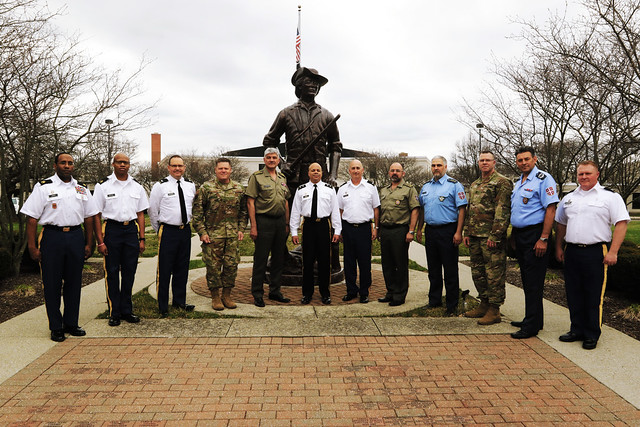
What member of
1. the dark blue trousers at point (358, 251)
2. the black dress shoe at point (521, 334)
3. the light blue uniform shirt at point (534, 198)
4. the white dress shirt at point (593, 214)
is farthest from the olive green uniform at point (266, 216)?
the white dress shirt at point (593, 214)

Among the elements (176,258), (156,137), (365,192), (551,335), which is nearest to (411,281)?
(365,192)

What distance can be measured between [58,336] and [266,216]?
2700 millimetres

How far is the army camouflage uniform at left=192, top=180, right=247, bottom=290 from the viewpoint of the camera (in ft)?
18.7

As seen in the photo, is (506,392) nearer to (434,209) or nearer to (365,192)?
(434,209)

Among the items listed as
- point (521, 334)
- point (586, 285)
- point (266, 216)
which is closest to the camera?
A: point (586, 285)

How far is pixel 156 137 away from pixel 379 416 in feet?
214

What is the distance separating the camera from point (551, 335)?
15.9 feet

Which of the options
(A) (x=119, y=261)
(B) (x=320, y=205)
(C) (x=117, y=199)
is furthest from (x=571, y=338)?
(C) (x=117, y=199)

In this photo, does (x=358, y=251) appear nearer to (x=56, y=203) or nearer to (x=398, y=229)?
(x=398, y=229)

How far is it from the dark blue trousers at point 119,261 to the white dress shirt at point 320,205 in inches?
80.5

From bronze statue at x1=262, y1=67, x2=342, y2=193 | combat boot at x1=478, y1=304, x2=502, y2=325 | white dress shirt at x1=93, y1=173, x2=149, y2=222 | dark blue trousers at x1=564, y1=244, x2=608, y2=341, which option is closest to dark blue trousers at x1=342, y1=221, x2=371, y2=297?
bronze statue at x1=262, y1=67, x2=342, y2=193

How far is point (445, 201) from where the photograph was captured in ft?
18.6

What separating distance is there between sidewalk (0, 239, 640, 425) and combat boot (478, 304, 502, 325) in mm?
104

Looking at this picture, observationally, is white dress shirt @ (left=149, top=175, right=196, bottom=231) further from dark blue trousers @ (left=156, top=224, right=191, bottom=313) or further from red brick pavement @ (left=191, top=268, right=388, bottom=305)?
red brick pavement @ (left=191, top=268, right=388, bottom=305)
